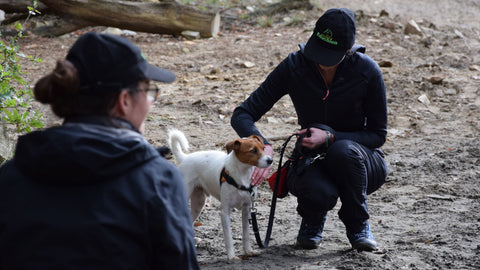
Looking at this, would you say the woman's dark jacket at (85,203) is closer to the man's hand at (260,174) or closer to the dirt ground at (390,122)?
the dirt ground at (390,122)

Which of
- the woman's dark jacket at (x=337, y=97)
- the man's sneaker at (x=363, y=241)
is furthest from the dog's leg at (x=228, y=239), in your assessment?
the man's sneaker at (x=363, y=241)

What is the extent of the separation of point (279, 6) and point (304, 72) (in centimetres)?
959

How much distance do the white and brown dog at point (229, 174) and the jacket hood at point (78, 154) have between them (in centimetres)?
225

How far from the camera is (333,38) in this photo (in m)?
3.80

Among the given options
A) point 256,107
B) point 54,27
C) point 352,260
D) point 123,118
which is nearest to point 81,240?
point 123,118

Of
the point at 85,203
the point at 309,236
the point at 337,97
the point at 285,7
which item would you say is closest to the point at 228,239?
the point at 309,236

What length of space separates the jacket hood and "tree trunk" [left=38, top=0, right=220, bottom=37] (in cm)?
926

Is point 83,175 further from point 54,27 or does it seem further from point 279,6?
point 279,6

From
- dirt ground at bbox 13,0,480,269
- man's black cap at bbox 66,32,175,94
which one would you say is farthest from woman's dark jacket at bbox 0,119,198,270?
dirt ground at bbox 13,0,480,269

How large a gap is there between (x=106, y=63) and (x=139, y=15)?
9212 millimetres

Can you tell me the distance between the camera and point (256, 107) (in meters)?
4.26

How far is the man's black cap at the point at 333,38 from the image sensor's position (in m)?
3.80

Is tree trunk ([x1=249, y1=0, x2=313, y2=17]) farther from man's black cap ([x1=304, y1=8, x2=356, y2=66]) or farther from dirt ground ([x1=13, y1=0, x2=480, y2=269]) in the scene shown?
man's black cap ([x1=304, y1=8, x2=356, y2=66])

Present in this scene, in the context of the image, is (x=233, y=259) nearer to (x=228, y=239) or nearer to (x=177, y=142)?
(x=228, y=239)
